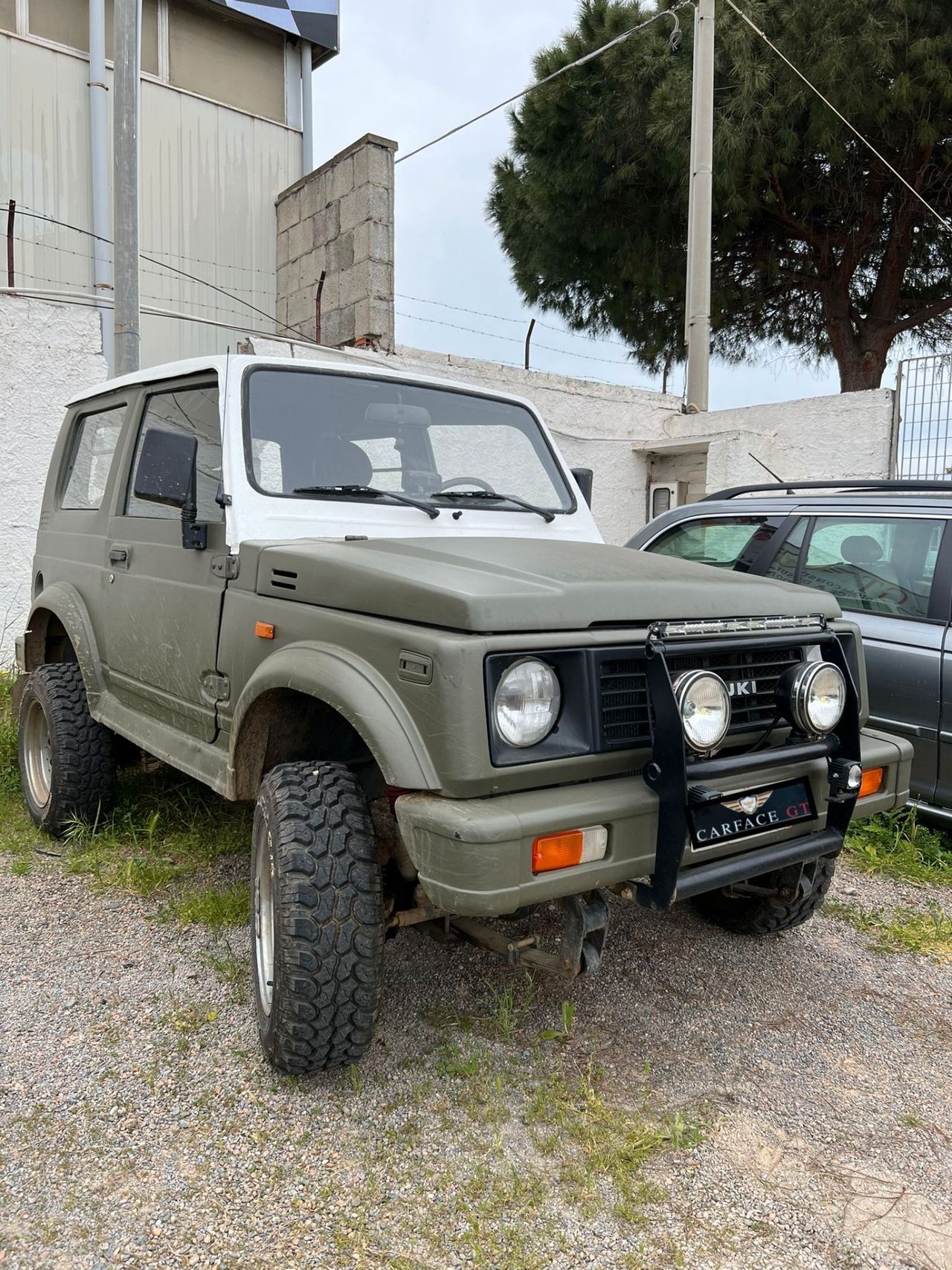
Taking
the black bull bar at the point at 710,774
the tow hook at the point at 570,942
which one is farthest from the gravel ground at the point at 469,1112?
the black bull bar at the point at 710,774

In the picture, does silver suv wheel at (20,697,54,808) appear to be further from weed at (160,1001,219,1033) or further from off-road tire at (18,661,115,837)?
weed at (160,1001,219,1033)

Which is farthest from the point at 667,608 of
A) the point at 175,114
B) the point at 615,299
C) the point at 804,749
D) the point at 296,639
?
the point at 615,299

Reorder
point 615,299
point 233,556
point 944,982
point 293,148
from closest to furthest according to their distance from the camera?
point 233,556, point 944,982, point 293,148, point 615,299

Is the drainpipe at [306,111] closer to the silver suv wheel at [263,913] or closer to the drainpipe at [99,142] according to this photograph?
the drainpipe at [99,142]

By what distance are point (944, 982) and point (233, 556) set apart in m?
2.66

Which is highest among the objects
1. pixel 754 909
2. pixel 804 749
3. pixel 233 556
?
pixel 233 556

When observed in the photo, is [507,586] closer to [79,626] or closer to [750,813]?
[750,813]

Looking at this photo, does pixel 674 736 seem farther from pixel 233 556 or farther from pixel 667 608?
pixel 233 556

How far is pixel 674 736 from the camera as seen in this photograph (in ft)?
7.16

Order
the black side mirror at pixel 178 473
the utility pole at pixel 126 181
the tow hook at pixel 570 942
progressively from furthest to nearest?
the utility pole at pixel 126 181
the black side mirror at pixel 178 473
the tow hook at pixel 570 942

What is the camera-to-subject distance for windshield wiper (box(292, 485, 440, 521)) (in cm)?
311

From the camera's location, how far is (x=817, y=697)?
2508mm

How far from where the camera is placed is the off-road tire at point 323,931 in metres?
2.30

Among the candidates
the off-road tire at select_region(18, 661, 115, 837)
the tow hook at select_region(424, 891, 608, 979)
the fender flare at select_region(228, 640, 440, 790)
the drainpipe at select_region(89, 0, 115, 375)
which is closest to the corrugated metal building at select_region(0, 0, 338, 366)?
the drainpipe at select_region(89, 0, 115, 375)
